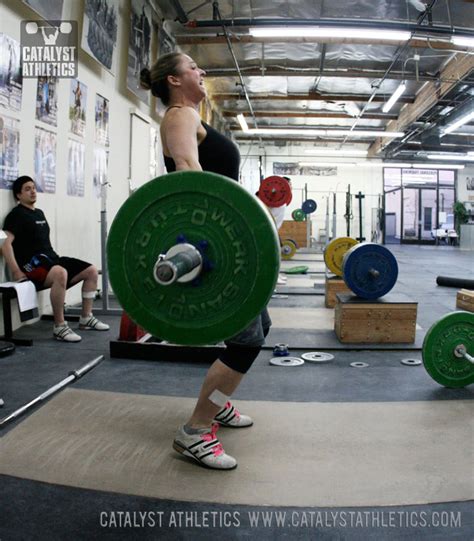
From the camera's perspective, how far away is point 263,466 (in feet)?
4.78

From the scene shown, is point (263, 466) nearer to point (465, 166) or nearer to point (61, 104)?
point (61, 104)

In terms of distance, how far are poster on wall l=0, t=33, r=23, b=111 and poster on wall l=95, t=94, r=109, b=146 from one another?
1.25 metres

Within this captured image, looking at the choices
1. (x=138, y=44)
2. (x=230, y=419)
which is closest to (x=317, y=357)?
(x=230, y=419)

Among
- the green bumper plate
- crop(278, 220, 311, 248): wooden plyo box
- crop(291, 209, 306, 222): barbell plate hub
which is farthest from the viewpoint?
crop(278, 220, 311, 248): wooden plyo box

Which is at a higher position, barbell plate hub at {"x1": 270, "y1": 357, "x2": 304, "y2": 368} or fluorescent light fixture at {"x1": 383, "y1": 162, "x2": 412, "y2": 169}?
fluorescent light fixture at {"x1": 383, "y1": 162, "x2": 412, "y2": 169}

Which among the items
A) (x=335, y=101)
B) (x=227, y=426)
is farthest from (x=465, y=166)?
(x=227, y=426)

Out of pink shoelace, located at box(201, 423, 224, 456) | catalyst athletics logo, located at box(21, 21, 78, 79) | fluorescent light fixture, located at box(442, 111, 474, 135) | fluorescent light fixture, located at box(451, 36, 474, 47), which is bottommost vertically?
pink shoelace, located at box(201, 423, 224, 456)

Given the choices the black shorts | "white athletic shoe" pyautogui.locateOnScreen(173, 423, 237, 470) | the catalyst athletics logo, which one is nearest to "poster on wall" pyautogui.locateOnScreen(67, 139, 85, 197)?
the catalyst athletics logo

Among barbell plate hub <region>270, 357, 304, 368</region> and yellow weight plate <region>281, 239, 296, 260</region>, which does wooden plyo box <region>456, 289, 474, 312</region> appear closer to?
barbell plate hub <region>270, 357, 304, 368</region>

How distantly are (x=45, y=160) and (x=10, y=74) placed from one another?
62 centimetres

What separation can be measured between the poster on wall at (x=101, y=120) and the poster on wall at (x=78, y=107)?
272 mm

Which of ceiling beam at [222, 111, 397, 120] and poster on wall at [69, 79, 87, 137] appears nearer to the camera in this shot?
poster on wall at [69, 79, 87, 137]

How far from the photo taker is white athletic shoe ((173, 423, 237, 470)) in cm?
144

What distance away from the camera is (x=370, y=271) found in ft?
10.3
